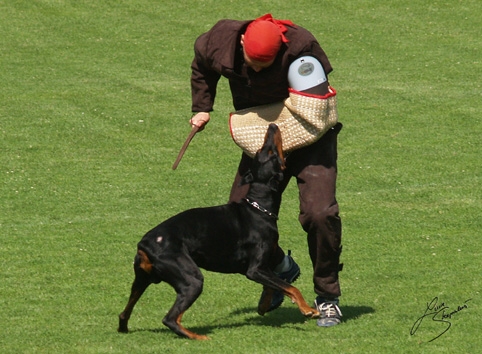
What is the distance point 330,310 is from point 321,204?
72 cm

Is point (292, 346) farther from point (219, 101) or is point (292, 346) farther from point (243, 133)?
point (219, 101)

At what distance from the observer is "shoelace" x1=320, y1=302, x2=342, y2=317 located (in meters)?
6.50

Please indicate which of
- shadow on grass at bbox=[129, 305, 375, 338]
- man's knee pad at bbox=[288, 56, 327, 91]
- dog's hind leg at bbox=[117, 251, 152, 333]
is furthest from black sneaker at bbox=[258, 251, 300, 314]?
man's knee pad at bbox=[288, 56, 327, 91]

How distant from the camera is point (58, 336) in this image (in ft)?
20.6

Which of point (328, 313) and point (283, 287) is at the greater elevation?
point (283, 287)

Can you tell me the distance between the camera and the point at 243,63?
639cm

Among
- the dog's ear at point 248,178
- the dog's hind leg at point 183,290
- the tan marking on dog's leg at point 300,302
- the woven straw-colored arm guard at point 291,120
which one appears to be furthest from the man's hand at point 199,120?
the tan marking on dog's leg at point 300,302

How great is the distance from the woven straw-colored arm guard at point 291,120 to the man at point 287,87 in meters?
0.06

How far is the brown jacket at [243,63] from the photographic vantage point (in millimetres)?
6285

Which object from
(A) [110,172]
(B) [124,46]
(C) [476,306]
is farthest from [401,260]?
(B) [124,46]

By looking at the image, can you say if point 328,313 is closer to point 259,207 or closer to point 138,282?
point 259,207

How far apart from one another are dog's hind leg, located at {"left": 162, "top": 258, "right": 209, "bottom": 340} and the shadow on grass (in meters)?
0.22

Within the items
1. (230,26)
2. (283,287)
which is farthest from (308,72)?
(283,287)

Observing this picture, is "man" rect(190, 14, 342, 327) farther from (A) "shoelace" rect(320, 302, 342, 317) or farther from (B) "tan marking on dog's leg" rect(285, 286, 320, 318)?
(B) "tan marking on dog's leg" rect(285, 286, 320, 318)
